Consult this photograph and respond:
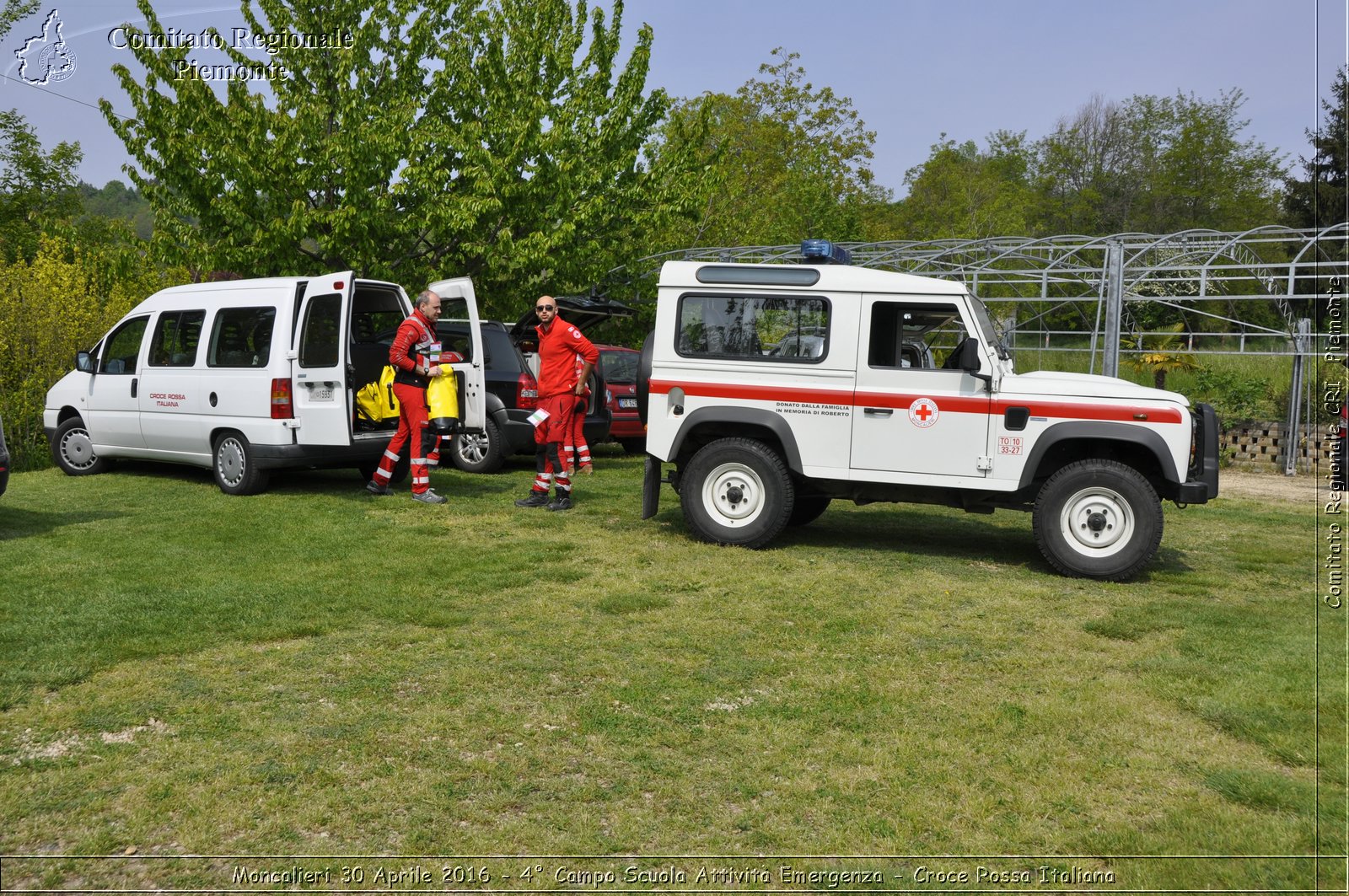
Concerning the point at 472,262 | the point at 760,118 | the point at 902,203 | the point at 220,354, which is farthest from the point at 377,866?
the point at 902,203

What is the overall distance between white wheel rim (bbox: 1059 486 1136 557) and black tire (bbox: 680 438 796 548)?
2.01 meters

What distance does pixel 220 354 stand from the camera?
10.6m

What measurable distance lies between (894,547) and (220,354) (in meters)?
6.69

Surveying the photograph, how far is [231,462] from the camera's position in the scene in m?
10.5

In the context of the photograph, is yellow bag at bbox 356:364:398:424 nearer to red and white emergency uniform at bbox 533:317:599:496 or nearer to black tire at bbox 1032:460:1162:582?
red and white emergency uniform at bbox 533:317:599:496

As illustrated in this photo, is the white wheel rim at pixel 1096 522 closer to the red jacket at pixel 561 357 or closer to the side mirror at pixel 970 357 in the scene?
the side mirror at pixel 970 357

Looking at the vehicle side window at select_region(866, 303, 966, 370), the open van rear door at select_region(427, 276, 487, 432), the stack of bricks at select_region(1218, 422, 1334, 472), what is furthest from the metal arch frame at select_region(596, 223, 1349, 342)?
the open van rear door at select_region(427, 276, 487, 432)

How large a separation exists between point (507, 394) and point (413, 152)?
207 inches

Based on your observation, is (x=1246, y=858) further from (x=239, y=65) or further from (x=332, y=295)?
(x=239, y=65)

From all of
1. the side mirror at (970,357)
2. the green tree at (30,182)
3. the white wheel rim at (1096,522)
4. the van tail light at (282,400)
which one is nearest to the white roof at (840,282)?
the side mirror at (970,357)

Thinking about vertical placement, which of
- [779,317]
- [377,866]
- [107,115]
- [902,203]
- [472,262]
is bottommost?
[377,866]

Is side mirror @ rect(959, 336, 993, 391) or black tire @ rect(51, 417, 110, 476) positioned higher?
side mirror @ rect(959, 336, 993, 391)

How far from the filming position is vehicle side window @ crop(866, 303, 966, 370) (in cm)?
808

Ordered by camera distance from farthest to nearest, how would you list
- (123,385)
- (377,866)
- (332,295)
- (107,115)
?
(107,115), (123,385), (332,295), (377,866)
